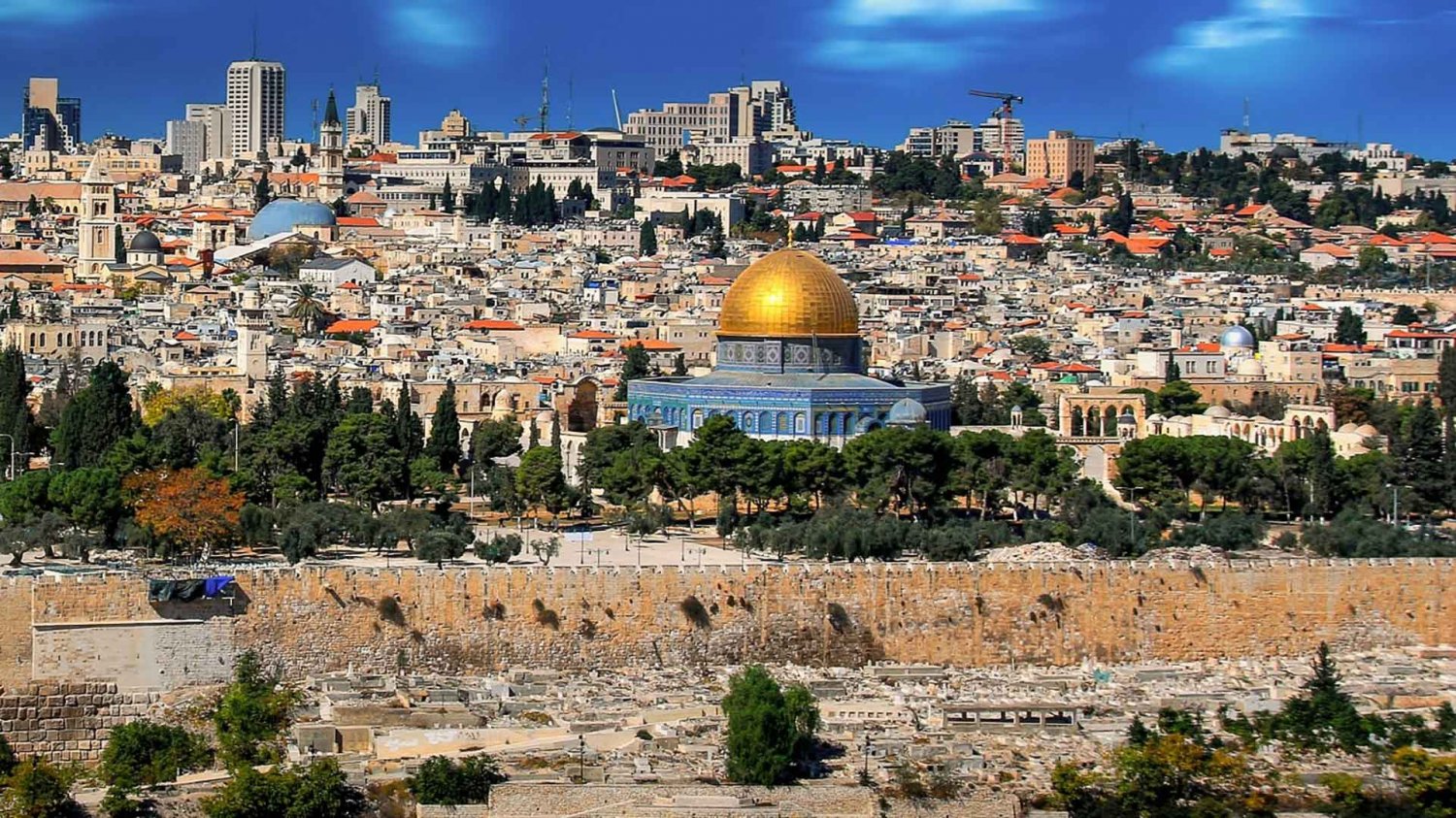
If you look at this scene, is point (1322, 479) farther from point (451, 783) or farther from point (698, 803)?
point (451, 783)

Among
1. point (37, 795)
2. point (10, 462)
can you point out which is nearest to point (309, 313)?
point (10, 462)

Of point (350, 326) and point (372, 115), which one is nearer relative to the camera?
point (350, 326)

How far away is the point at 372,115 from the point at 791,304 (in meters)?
97.1

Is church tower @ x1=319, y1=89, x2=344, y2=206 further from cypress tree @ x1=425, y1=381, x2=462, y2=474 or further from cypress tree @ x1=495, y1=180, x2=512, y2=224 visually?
cypress tree @ x1=425, y1=381, x2=462, y2=474

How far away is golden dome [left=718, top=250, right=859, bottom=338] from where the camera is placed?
141 feet

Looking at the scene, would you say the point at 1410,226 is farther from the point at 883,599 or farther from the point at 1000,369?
the point at 883,599

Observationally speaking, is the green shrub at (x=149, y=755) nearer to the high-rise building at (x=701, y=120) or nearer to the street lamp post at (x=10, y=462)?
the street lamp post at (x=10, y=462)

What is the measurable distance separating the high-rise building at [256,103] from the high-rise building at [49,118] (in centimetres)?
740

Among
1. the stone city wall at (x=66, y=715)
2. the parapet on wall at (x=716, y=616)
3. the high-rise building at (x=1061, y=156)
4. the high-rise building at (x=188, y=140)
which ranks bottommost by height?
the stone city wall at (x=66, y=715)

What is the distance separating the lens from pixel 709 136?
11756 centimetres

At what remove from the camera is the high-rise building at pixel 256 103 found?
137 metres

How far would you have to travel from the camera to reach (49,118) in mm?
134625

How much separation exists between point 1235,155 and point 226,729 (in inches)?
3530

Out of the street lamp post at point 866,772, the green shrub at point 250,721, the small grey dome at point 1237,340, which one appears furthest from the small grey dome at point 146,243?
the street lamp post at point 866,772
